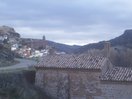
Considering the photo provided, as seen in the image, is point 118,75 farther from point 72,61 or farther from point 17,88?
point 17,88

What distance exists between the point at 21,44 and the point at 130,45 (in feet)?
83.7

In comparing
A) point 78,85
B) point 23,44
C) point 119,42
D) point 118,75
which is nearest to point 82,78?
point 78,85

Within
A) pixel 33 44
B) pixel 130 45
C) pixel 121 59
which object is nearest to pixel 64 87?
pixel 121 59

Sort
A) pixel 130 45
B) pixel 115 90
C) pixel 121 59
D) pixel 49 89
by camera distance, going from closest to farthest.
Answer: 1. pixel 115 90
2. pixel 49 89
3. pixel 121 59
4. pixel 130 45

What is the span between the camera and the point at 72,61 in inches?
1503

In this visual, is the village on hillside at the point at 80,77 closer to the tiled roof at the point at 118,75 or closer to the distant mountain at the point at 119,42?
the tiled roof at the point at 118,75

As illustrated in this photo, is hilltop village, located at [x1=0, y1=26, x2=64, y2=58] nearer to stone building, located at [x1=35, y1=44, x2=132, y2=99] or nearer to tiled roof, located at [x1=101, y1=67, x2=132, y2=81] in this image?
stone building, located at [x1=35, y1=44, x2=132, y2=99]

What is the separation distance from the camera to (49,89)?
1494 inches

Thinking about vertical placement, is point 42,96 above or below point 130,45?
below

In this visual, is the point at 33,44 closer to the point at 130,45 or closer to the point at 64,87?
the point at 130,45

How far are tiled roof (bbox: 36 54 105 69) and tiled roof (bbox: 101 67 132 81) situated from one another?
1.16 metres

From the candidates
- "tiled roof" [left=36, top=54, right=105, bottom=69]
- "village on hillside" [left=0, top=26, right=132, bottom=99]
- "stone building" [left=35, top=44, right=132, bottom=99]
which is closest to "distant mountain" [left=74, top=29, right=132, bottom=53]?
"tiled roof" [left=36, top=54, right=105, bottom=69]

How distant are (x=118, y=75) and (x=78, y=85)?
3.86 metres

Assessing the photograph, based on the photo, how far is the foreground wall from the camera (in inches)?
1403
